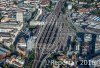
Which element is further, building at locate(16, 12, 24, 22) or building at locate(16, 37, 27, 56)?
building at locate(16, 12, 24, 22)

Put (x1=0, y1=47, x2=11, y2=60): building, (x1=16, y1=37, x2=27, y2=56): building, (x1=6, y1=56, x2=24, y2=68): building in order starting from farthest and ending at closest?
(x1=16, y1=37, x2=27, y2=56): building < (x1=0, y1=47, x2=11, y2=60): building < (x1=6, y1=56, x2=24, y2=68): building

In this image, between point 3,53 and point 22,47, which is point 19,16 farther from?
point 3,53

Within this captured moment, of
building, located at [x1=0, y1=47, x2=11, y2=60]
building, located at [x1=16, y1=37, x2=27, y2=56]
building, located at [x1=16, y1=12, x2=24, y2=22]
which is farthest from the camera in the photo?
building, located at [x1=16, y1=12, x2=24, y2=22]

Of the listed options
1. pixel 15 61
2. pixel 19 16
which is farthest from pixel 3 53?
pixel 19 16

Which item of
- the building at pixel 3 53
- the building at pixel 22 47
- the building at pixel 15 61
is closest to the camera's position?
the building at pixel 15 61

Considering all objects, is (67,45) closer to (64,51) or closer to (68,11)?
(64,51)

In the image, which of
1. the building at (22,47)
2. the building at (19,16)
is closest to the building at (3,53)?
the building at (22,47)

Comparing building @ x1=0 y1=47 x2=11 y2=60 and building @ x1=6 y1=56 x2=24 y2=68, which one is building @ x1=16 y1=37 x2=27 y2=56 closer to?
building @ x1=0 y1=47 x2=11 y2=60

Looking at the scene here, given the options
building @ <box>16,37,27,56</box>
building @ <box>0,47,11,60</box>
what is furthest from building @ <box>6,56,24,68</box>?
building @ <box>16,37,27,56</box>

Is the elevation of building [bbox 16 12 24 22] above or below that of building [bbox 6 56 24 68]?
above

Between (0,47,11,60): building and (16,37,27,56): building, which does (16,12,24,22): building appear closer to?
(16,37,27,56): building

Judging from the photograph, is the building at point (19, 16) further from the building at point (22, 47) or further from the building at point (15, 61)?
the building at point (15, 61)
